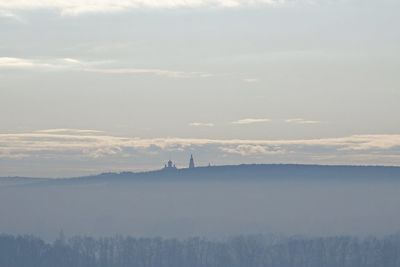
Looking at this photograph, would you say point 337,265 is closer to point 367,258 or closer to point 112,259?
point 367,258

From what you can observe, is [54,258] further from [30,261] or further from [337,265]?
[337,265]

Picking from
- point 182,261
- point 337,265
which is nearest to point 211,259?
point 182,261

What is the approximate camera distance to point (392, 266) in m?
183

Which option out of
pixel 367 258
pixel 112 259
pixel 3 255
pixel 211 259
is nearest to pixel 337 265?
pixel 367 258

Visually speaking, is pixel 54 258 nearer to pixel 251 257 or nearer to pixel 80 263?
pixel 80 263

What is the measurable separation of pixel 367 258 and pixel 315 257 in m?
6.49

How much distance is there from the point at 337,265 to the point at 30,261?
3637 cm

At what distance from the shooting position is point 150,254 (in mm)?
197000

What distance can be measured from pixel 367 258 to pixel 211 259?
62.7 ft

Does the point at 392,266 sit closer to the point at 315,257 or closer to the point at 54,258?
the point at 315,257

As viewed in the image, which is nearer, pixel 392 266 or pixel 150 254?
pixel 392 266

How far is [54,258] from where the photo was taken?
613ft

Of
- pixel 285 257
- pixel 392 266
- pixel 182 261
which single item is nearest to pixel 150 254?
pixel 182 261

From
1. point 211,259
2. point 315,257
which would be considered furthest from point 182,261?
point 315,257
